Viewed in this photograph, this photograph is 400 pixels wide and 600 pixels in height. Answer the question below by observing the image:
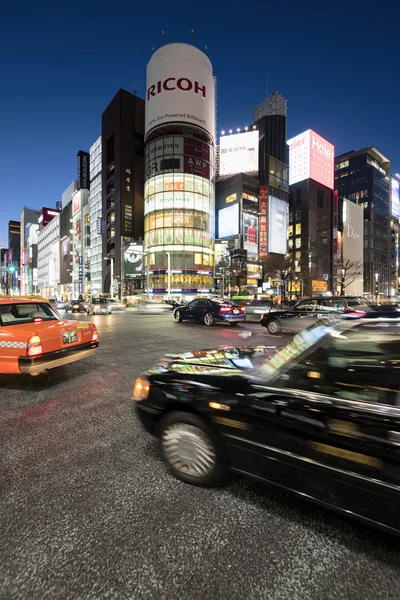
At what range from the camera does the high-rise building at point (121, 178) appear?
2783 inches

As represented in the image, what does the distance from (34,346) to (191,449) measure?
11.4ft

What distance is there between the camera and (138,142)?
75500mm

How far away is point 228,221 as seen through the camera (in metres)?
75.6

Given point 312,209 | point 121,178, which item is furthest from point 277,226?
point 121,178

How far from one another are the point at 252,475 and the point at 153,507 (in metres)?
0.75

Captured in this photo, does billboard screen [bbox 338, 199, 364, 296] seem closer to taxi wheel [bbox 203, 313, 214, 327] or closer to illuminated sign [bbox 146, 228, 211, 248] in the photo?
illuminated sign [bbox 146, 228, 211, 248]

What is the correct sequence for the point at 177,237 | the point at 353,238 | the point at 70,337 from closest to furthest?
the point at 70,337 → the point at 177,237 → the point at 353,238

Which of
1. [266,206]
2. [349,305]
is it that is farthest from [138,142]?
[349,305]

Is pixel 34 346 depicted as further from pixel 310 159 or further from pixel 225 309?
pixel 310 159

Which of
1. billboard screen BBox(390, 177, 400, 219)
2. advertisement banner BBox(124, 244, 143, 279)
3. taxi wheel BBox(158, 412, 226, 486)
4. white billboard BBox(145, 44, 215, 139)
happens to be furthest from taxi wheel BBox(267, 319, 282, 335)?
billboard screen BBox(390, 177, 400, 219)

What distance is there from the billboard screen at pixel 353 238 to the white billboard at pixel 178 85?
210 ft

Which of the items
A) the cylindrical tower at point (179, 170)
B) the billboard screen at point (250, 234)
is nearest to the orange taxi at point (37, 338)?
the cylindrical tower at point (179, 170)

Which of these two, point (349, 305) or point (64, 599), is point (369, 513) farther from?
point (349, 305)

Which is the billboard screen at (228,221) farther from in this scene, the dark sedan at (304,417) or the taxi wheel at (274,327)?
the dark sedan at (304,417)
